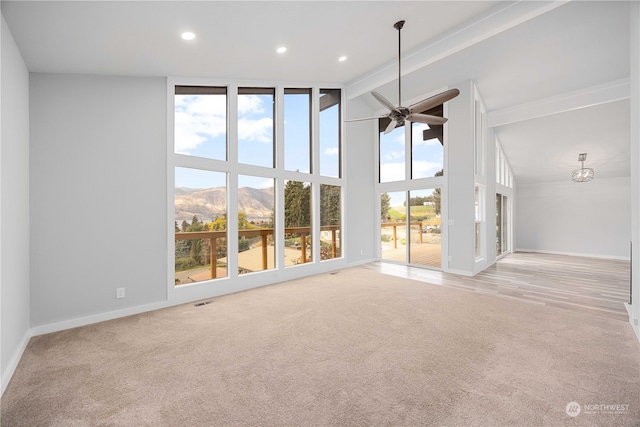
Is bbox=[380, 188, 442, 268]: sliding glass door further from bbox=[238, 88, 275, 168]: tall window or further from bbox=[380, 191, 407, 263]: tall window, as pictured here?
bbox=[238, 88, 275, 168]: tall window

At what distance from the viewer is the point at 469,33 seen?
12.5ft

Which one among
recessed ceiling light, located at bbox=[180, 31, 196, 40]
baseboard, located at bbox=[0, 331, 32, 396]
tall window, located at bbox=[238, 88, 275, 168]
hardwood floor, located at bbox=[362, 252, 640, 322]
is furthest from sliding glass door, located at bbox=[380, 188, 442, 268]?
baseboard, located at bbox=[0, 331, 32, 396]

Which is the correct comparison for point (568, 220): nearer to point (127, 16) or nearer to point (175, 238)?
point (175, 238)

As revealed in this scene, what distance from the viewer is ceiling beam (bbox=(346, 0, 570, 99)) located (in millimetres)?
3302

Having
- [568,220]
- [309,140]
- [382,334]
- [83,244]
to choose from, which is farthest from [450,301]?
[568,220]

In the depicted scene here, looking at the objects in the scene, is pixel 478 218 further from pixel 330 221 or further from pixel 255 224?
pixel 255 224

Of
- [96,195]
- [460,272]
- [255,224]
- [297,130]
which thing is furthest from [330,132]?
[96,195]

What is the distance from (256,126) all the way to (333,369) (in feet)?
13.6

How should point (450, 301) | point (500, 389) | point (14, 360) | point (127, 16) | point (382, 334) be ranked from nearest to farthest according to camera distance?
point (500, 389), point (14, 360), point (127, 16), point (382, 334), point (450, 301)

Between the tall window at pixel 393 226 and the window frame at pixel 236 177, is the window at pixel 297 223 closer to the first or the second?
the window frame at pixel 236 177

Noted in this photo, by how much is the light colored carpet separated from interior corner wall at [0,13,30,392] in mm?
259

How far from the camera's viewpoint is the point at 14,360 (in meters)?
2.32

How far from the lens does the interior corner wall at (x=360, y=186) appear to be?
6375mm

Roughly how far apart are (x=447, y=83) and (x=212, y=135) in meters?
4.80
